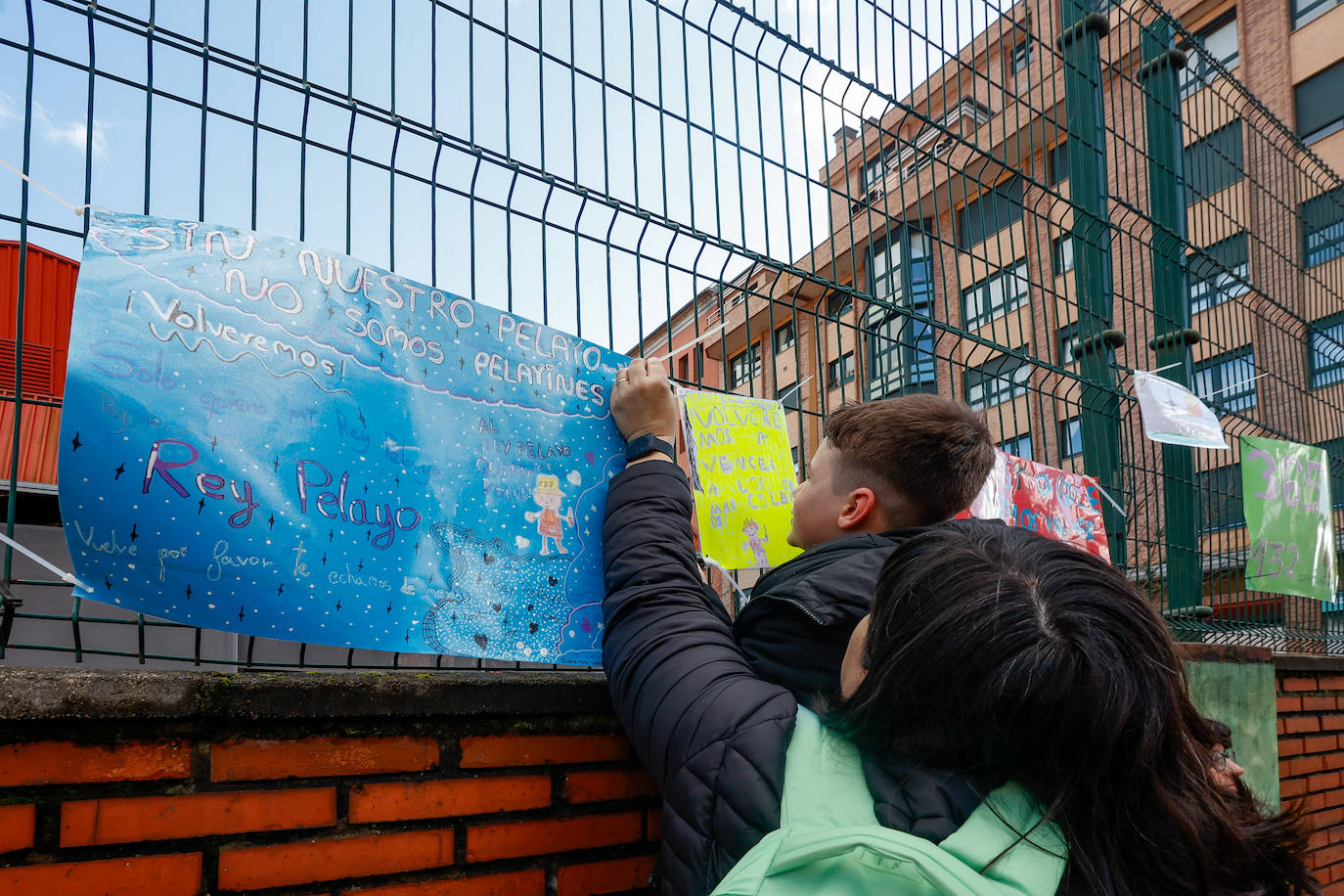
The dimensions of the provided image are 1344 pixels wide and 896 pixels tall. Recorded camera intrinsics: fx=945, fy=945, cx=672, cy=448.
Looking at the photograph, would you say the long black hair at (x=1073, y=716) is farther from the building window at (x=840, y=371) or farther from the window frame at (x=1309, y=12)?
the window frame at (x=1309, y=12)

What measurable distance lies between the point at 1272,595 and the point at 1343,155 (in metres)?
13.4

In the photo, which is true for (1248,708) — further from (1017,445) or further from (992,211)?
(992,211)

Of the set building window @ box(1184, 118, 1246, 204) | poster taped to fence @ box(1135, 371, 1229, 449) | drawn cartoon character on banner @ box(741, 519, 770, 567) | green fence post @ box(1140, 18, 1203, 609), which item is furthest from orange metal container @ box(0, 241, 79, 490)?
building window @ box(1184, 118, 1246, 204)

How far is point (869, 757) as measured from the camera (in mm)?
1159

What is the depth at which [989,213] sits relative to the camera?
3.41m

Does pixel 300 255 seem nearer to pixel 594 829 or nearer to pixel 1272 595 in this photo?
pixel 594 829

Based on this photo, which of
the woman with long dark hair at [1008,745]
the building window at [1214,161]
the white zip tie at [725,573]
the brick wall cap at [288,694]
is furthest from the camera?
the building window at [1214,161]

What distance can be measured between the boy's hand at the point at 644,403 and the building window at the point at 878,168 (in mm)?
1091

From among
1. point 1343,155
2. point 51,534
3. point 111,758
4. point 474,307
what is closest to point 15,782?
point 111,758

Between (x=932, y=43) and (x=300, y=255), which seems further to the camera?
(x=932, y=43)

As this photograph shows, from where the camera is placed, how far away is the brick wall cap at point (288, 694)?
1335 millimetres

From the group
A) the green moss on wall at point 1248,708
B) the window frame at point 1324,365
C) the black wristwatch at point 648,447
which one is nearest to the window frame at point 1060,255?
the green moss on wall at point 1248,708

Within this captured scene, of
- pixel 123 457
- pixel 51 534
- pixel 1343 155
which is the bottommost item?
pixel 51 534

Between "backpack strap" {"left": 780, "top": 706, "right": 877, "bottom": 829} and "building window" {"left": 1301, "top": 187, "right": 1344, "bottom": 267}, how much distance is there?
226 inches
